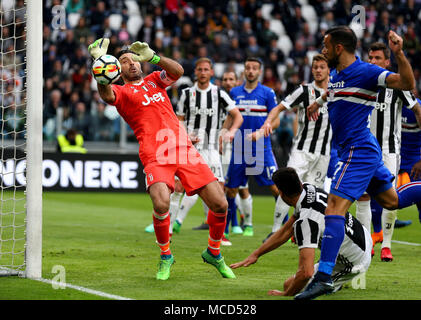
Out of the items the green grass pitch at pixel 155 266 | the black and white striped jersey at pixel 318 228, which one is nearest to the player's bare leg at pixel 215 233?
the green grass pitch at pixel 155 266

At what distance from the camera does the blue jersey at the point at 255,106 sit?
10438mm

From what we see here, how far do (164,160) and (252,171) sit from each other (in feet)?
12.0

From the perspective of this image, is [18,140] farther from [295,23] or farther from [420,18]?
[420,18]

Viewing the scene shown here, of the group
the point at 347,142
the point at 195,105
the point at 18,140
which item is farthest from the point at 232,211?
the point at 18,140

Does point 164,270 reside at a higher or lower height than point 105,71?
lower

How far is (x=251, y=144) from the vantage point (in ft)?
34.0

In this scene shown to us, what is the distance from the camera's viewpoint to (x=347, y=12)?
2209 centimetres

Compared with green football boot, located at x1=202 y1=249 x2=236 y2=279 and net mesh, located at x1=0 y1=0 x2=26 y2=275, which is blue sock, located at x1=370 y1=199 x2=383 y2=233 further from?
net mesh, located at x1=0 y1=0 x2=26 y2=275

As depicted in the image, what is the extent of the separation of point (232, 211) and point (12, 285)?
16.9 ft

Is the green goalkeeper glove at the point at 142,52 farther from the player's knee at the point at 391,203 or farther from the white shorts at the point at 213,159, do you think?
the white shorts at the point at 213,159

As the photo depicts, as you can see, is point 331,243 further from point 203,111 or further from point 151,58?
point 203,111

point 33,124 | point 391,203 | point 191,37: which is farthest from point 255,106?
point 191,37

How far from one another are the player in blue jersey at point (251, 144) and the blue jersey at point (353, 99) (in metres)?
4.10

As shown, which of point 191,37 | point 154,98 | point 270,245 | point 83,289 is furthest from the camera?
point 191,37
